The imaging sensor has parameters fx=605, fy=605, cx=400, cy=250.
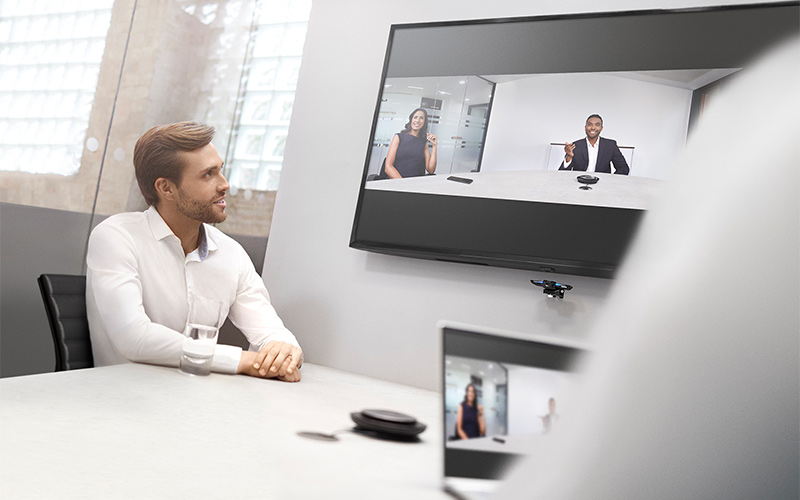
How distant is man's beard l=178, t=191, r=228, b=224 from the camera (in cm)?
202

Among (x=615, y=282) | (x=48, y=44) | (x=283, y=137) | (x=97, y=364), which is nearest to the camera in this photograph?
(x=615, y=282)

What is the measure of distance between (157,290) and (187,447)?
1.26 m

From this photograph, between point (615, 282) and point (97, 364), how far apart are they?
1833 millimetres

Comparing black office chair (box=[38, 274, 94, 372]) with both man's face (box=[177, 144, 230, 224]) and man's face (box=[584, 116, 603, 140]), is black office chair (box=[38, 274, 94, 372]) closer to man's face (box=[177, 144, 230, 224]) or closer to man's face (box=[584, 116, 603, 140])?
man's face (box=[177, 144, 230, 224])

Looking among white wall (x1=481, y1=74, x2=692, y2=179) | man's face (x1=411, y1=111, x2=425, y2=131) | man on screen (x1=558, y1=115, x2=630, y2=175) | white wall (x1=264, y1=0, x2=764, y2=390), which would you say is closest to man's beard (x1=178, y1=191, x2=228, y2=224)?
white wall (x1=264, y1=0, x2=764, y2=390)

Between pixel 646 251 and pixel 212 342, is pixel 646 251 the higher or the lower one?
the higher one

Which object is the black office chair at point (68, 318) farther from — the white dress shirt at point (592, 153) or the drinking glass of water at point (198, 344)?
the white dress shirt at point (592, 153)

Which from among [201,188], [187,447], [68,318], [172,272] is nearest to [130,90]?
[201,188]

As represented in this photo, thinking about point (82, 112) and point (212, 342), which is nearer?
point (212, 342)

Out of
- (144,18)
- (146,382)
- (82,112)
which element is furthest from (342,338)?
(144,18)

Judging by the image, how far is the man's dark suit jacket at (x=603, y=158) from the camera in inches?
73.0

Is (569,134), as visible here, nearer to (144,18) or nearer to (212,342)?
(212,342)

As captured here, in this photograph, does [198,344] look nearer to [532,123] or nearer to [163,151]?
[163,151]

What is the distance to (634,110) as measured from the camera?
6.12ft
